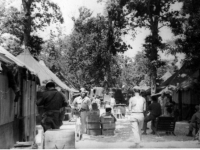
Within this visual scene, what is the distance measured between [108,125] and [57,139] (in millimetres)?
6109

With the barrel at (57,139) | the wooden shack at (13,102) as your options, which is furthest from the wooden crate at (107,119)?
the barrel at (57,139)

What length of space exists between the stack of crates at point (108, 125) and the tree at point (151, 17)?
619 centimetres

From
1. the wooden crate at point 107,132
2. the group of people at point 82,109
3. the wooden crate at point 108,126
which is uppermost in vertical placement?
the group of people at point 82,109

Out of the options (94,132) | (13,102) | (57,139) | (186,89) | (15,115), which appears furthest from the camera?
(186,89)

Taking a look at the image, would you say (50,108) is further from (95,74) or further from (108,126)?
(95,74)

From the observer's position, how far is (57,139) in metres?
7.07

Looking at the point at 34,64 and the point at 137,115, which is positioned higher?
the point at 34,64

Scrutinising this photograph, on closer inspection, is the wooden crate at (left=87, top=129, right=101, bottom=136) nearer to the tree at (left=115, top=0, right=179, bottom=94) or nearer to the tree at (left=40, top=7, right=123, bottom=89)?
the tree at (left=40, top=7, right=123, bottom=89)

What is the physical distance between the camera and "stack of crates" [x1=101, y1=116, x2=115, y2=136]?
12984mm

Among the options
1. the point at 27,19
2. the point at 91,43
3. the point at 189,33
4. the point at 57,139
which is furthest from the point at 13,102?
the point at 91,43

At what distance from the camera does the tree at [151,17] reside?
18094 mm

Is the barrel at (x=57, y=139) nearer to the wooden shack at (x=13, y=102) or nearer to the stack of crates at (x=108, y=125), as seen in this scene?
the wooden shack at (x=13, y=102)

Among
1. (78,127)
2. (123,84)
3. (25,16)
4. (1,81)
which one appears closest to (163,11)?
(25,16)

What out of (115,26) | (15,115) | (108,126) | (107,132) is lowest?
(107,132)
